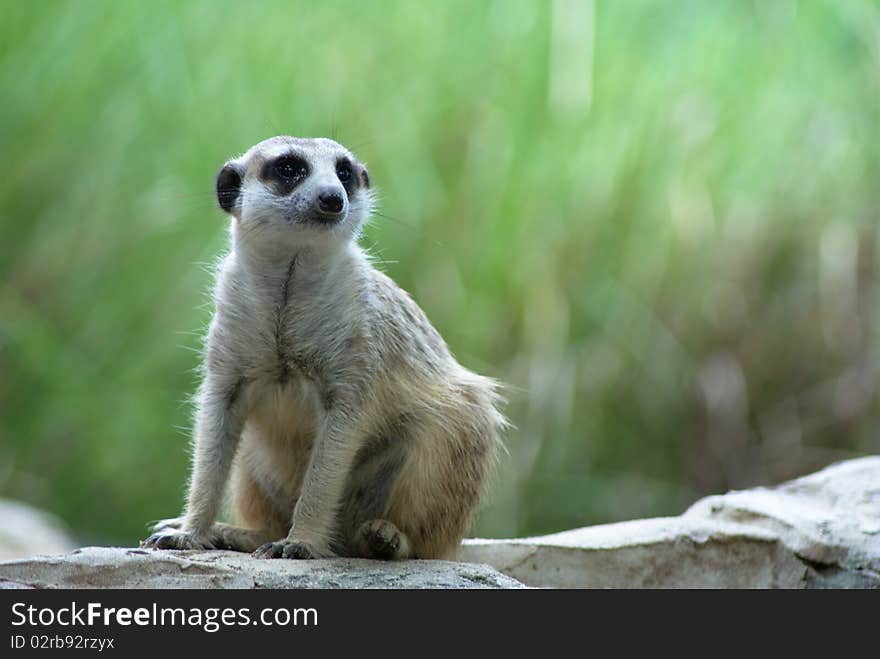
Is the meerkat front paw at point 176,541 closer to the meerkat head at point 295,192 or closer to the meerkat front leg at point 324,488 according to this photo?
the meerkat front leg at point 324,488

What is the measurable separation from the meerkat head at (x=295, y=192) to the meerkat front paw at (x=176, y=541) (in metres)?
0.68

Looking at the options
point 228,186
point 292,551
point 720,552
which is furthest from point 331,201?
point 720,552

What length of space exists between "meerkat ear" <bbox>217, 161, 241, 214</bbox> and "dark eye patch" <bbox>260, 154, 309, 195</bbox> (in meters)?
0.13

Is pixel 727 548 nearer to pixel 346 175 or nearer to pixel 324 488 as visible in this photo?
pixel 324 488

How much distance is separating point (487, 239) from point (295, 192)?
2466mm

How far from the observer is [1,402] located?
477 centimetres

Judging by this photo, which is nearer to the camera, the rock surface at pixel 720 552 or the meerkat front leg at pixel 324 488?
the meerkat front leg at pixel 324 488

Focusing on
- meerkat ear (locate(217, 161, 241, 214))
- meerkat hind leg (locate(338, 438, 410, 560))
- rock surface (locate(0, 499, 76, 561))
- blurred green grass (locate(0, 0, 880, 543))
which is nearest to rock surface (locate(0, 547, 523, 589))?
meerkat hind leg (locate(338, 438, 410, 560))

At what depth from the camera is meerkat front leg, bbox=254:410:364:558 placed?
254 centimetres

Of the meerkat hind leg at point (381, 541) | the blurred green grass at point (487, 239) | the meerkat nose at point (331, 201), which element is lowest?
the meerkat hind leg at point (381, 541)

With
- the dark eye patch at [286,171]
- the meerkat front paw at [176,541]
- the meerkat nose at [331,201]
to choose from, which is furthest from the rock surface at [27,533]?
the meerkat nose at [331,201]

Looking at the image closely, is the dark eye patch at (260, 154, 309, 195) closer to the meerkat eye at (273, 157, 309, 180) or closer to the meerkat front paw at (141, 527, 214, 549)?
the meerkat eye at (273, 157, 309, 180)

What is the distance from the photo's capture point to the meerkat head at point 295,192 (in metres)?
2.53

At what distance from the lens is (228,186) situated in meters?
2.72
